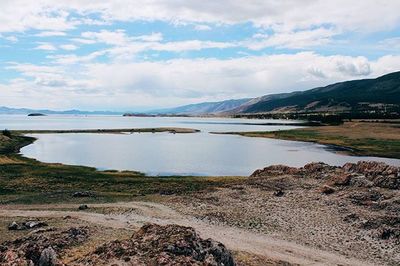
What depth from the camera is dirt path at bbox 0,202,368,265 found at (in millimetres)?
35062

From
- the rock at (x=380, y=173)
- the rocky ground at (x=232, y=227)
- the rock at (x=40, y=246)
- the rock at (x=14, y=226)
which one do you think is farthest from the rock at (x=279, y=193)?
the rock at (x=14, y=226)

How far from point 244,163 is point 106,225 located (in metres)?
76.1

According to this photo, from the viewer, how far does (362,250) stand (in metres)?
37.6

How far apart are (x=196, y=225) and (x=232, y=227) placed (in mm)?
3821

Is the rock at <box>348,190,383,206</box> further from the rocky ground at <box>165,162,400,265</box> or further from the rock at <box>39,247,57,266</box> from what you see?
the rock at <box>39,247,57,266</box>

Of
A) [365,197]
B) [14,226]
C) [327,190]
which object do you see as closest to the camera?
[14,226]

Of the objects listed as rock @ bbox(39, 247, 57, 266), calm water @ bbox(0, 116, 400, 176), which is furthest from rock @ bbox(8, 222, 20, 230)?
calm water @ bbox(0, 116, 400, 176)

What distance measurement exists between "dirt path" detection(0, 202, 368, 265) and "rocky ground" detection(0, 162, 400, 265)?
3.8 inches

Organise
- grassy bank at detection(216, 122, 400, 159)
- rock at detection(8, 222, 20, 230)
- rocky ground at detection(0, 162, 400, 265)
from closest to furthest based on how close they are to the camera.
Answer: rocky ground at detection(0, 162, 400, 265) < rock at detection(8, 222, 20, 230) < grassy bank at detection(216, 122, 400, 159)

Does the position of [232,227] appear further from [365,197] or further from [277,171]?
[277,171]

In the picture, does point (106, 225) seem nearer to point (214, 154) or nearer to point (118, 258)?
point (118, 258)

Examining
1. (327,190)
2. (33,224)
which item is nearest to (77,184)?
(33,224)

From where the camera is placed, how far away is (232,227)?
145 ft

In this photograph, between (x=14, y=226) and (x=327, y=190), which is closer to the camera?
(x=14, y=226)
